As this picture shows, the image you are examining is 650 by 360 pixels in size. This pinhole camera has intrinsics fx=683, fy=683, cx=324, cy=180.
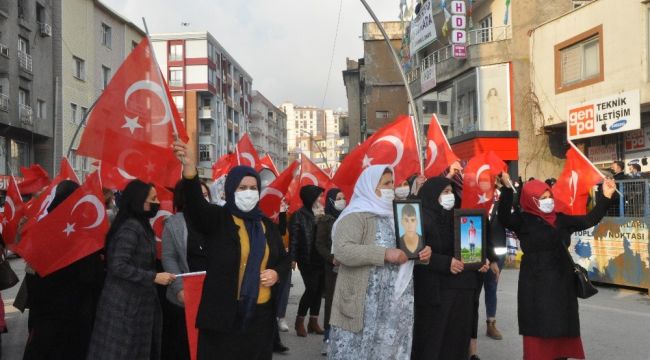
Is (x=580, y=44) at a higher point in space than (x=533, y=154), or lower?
higher

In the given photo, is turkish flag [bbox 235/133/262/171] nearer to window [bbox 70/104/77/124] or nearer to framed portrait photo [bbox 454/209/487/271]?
framed portrait photo [bbox 454/209/487/271]

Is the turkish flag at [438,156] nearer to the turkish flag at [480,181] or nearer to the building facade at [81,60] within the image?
the turkish flag at [480,181]

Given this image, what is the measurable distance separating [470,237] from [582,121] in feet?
52.0

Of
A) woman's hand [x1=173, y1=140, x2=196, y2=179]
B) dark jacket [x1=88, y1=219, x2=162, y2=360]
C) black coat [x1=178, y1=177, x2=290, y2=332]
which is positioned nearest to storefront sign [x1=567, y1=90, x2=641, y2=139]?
dark jacket [x1=88, y1=219, x2=162, y2=360]

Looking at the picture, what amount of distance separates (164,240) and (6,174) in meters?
31.4

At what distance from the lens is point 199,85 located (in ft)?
242

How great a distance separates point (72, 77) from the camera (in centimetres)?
3956

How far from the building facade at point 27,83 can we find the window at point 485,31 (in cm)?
2151

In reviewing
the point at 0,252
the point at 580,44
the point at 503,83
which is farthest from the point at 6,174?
the point at 0,252

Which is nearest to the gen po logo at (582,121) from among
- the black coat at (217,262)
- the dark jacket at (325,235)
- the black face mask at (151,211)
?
the dark jacket at (325,235)

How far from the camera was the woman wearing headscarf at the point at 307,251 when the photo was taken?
8.58 m

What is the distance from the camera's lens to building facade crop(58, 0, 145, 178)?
3847 centimetres

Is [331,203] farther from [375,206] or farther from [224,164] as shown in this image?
[224,164]

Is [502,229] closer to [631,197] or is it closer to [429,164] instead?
[429,164]
